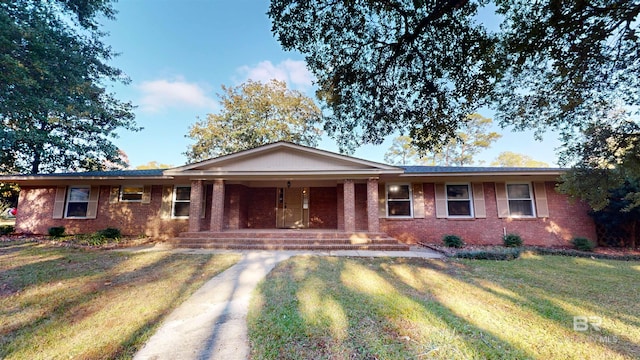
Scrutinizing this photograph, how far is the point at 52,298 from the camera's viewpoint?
152 inches

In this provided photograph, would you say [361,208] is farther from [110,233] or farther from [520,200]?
[110,233]

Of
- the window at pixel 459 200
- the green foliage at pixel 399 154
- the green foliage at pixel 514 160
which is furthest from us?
the green foliage at pixel 514 160

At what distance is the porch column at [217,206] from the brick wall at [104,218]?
2.49 meters

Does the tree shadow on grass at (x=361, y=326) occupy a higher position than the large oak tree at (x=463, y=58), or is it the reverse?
the large oak tree at (x=463, y=58)

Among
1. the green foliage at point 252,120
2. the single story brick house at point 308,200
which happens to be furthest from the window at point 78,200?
the green foliage at point 252,120

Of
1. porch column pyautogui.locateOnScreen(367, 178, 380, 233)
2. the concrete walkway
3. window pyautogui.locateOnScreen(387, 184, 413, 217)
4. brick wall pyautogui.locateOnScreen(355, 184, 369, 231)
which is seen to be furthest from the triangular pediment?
the concrete walkway

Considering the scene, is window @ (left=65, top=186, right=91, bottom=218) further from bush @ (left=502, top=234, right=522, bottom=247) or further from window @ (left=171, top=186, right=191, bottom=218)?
bush @ (left=502, top=234, right=522, bottom=247)

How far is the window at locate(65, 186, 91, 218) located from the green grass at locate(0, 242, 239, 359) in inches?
189

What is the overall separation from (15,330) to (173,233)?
8468 mm

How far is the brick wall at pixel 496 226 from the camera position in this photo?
982 cm

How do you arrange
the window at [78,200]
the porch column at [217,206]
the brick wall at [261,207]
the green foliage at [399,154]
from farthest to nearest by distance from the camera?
the green foliage at [399,154], the brick wall at [261,207], the window at [78,200], the porch column at [217,206]

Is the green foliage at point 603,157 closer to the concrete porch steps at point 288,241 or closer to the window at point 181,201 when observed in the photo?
the concrete porch steps at point 288,241

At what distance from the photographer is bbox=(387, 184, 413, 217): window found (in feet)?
34.8

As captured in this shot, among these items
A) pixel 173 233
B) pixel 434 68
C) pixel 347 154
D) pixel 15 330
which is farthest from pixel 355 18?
pixel 173 233
